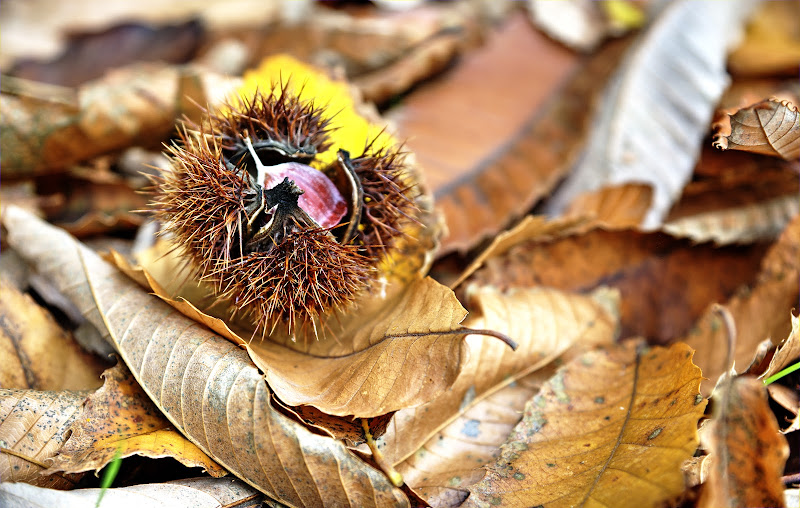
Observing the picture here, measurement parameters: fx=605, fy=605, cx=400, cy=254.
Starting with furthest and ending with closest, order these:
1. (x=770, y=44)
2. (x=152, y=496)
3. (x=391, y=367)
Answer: (x=770, y=44) < (x=391, y=367) < (x=152, y=496)

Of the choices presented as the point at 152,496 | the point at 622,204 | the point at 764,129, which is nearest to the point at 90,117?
the point at 152,496

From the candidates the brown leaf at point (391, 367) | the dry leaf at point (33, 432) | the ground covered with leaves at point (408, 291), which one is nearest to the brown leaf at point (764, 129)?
the ground covered with leaves at point (408, 291)

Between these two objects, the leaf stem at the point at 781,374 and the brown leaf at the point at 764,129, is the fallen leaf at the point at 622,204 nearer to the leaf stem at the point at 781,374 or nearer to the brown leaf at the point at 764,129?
the brown leaf at the point at 764,129

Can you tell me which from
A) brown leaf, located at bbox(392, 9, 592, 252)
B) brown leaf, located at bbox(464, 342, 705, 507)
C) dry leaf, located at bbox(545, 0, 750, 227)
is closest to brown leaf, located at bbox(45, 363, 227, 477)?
brown leaf, located at bbox(464, 342, 705, 507)

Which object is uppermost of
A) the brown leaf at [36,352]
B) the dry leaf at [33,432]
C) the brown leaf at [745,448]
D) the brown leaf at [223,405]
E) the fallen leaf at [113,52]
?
the fallen leaf at [113,52]

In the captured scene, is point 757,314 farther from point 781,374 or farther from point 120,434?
point 120,434

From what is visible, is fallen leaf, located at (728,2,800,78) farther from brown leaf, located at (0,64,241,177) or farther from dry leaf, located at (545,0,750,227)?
brown leaf, located at (0,64,241,177)
